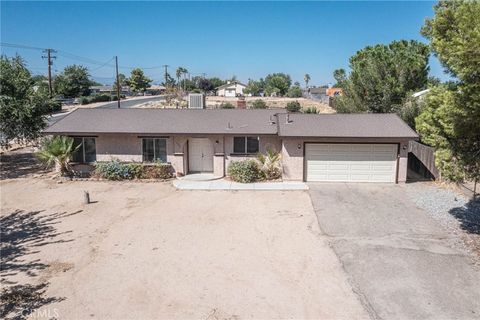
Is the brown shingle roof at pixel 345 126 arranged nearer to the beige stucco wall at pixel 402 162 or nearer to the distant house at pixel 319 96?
the beige stucco wall at pixel 402 162

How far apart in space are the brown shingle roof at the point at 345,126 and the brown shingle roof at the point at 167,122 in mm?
1097

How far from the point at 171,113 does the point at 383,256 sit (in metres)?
15.3

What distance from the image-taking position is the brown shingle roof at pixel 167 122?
20.2 metres

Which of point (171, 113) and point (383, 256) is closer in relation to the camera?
point (383, 256)

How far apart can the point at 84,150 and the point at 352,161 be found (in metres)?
14.5

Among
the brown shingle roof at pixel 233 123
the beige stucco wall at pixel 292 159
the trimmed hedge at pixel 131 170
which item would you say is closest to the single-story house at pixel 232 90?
the brown shingle roof at pixel 233 123

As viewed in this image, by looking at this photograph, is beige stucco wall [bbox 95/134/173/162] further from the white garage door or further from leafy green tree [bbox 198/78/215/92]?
leafy green tree [bbox 198/78/215/92]

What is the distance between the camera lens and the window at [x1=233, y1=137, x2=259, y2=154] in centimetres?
2023

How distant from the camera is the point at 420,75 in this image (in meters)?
26.7

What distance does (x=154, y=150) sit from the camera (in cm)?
2064

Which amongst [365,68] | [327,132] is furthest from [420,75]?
[327,132]

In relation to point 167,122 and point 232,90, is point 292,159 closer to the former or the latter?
point 167,122

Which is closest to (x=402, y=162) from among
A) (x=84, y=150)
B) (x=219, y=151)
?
(x=219, y=151)

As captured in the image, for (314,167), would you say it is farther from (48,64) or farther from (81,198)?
(48,64)
